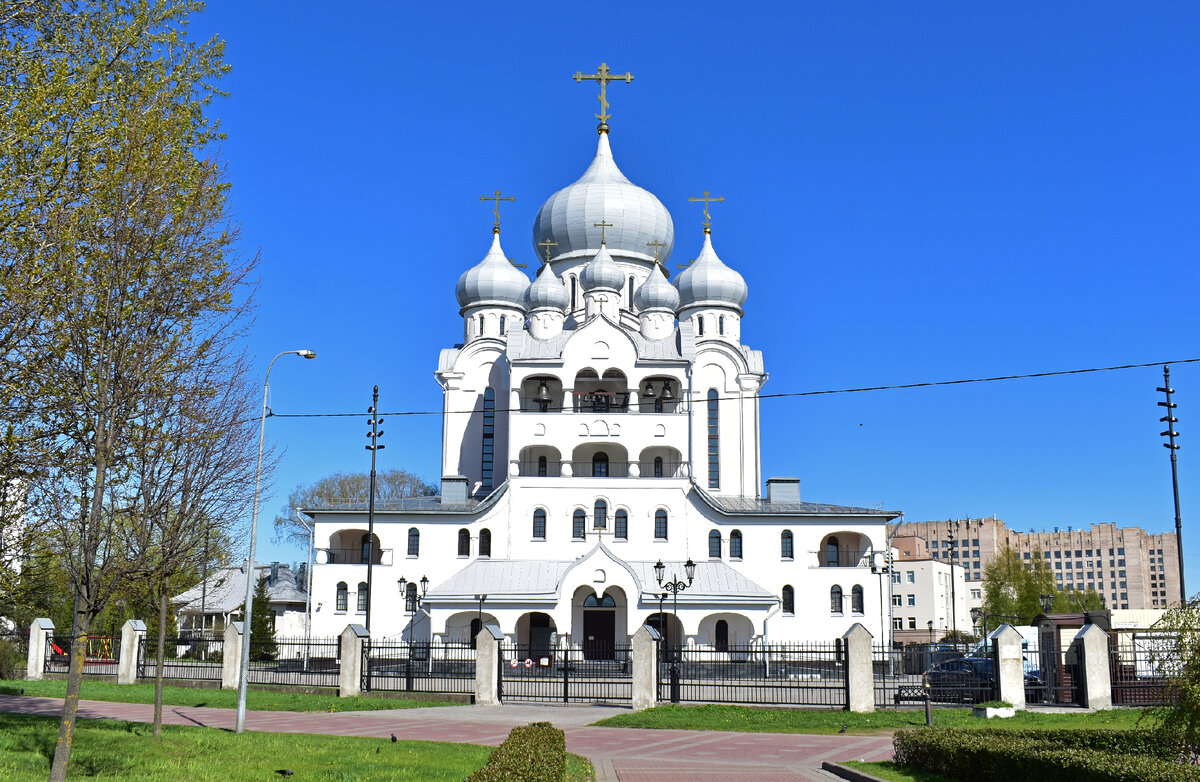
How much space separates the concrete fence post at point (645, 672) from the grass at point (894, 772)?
31.5 feet

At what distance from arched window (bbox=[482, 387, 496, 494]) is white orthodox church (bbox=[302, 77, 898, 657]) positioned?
0.11 metres

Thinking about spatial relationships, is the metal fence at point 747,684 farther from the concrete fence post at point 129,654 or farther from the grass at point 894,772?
the concrete fence post at point 129,654

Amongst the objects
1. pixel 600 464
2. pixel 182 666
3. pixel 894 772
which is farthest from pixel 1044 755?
pixel 600 464

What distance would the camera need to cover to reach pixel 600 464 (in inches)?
1950

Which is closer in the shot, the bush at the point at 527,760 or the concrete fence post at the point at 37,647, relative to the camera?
the bush at the point at 527,760

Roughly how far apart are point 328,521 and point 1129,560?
151m

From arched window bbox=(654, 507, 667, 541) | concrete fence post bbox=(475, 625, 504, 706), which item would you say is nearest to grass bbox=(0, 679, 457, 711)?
concrete fence post bbox=(475, 625, 504, 706)

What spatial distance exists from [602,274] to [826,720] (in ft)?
105

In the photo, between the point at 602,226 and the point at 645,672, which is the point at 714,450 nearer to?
the point at 602,226

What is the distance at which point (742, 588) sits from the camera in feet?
142

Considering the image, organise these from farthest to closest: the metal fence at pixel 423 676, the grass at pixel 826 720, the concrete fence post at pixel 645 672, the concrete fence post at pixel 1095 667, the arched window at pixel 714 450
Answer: the arched window at pixel 714 450, the metal fence at pixel 423 676, the concrete fence post at pixel 645 672, the concrete fence post at pixel 1095 667, the grass at pixel 826 720

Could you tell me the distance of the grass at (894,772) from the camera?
47.9ft

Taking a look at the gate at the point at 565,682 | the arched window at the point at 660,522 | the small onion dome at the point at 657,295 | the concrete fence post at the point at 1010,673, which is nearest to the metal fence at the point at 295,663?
the gate at the point at 565,682

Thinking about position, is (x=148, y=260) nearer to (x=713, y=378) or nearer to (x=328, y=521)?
(x=328, y=521)
